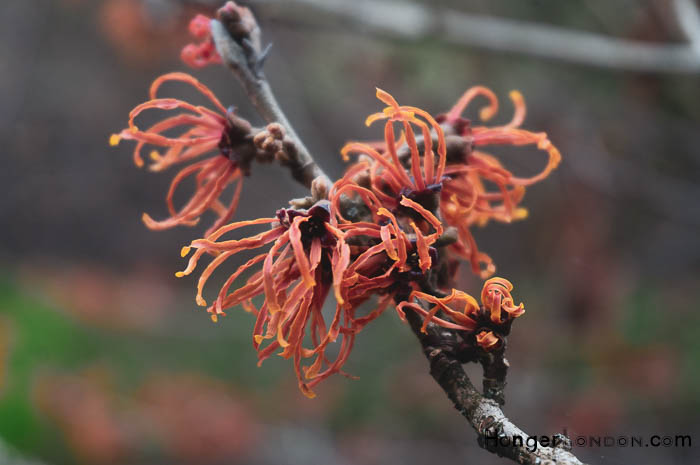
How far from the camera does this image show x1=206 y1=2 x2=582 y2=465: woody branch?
0.81 metres

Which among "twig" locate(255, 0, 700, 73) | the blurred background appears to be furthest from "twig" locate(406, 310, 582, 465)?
"twig" locate(255, 0, 700, 73)

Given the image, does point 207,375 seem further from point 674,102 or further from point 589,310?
point 674,102

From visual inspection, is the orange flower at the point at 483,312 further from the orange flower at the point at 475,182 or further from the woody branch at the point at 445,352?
the orange flower at the point at 475,182

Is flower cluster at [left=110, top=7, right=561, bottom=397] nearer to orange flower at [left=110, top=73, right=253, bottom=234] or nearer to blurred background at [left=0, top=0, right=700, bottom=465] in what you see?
orange flower at [left=110, top=73, right=253, bottom=234]

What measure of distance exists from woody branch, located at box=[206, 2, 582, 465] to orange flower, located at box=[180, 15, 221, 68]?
9cm


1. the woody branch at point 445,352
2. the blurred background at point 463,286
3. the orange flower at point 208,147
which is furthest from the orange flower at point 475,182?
the blurred background at point 463,286

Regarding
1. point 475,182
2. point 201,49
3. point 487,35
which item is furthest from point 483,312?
point 487,35

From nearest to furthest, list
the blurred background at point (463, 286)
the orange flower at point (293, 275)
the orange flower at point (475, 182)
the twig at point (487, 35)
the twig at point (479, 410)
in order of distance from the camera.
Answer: the twig at point (479, 410)
the orange flower at point (293, 275)
the orange flower at point (475, 182)
the twig at point (487, 35)
the blurred background at point (463, 286)

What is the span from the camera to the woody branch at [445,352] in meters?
0.81

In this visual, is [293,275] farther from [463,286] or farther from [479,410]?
[463,286]

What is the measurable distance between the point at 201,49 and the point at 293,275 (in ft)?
2.18

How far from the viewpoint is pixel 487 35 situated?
2.94 meters

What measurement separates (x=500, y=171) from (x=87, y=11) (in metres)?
8.49

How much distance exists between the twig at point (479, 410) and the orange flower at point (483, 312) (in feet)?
0.10
